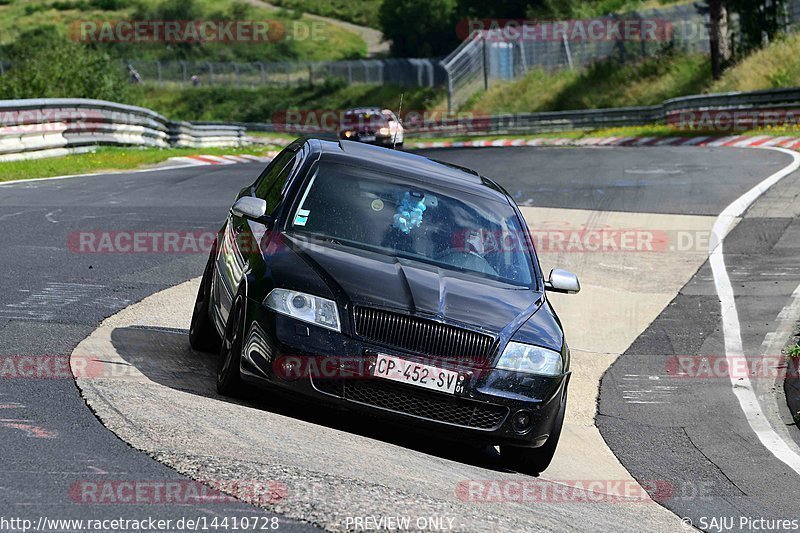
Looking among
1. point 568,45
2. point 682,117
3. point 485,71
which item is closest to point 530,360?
point 682,117

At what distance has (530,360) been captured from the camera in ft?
21.7

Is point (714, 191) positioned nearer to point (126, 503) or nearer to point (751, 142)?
point (751, 142)

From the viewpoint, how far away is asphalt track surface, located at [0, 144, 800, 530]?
208 inches

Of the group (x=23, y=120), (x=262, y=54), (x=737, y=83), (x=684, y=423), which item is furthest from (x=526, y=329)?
(x=262, y=54)

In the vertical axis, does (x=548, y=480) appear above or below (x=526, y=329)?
below

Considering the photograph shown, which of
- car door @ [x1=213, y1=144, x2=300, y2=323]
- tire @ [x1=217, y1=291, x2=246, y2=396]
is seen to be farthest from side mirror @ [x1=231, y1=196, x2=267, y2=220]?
tire @ [x1=217, y1=291, x2=246, y2=396]

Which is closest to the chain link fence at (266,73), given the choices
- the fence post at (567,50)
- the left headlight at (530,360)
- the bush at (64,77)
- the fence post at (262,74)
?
the fence post at (262,74)

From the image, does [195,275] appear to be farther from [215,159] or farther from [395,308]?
[215,159]

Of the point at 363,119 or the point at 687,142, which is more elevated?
the point at 687,142

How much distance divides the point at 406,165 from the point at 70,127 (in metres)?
18.1

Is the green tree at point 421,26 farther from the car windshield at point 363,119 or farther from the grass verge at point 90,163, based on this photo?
the grass verge at point 90,163

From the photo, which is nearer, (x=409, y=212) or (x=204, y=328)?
(x=409, y=212)

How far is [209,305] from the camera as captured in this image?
805cm

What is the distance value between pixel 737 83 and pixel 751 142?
44.3 ft
